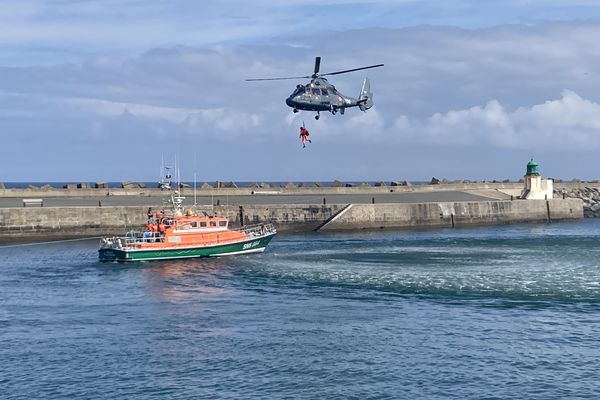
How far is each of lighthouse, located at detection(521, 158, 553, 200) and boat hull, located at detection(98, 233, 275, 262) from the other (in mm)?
43150

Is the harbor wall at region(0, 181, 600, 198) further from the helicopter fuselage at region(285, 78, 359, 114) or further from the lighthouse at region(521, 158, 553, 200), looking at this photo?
the helicopter fuselage at region(285, 78, 359, 114)

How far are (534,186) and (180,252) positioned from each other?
49.7 m

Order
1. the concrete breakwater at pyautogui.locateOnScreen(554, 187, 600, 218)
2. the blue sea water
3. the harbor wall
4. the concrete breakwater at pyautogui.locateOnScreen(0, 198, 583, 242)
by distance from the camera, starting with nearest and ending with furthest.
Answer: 1. the blue sea water
2. the concrete breakwater at pyautogui.locateOnScreen(0, 198, 583, 242)
3. the harbor wall
4. the concrete breakwater at pyautogui.locateOnScreen(554, 187, 600, 218)

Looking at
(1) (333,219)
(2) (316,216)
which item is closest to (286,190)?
(2) (316,216)

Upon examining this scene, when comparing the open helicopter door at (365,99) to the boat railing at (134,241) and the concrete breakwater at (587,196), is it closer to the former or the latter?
the boat railing at (134,241)

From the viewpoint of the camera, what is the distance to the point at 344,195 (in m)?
91.1

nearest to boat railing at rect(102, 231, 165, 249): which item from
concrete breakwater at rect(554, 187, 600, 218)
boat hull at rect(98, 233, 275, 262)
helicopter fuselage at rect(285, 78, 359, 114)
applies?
boat hull at rect(98, 233, 275, 262)

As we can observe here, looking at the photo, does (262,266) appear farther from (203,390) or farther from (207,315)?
(203,390)

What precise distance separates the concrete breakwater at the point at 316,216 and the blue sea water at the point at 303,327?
33.8ft

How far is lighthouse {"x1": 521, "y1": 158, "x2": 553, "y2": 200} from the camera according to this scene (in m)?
93.4

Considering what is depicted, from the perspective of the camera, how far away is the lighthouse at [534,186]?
9338cm

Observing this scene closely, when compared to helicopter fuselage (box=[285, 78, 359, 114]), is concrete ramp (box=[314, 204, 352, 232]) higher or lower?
lower

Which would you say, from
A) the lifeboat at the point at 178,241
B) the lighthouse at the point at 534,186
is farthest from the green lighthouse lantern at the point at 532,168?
the lifeboat at the point at 178,241

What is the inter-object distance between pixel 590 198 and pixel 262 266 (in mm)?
65838
